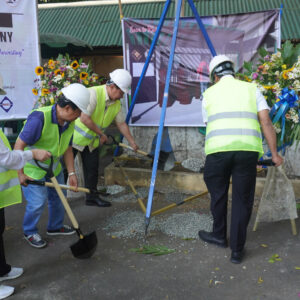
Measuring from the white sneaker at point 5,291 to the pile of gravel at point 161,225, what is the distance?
1234 mm

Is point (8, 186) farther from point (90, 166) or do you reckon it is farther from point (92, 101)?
point (90, 166)

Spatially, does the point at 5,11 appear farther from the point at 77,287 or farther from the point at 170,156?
the point at 77,287

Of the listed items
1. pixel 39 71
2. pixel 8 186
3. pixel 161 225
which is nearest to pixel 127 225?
pixel 161 225

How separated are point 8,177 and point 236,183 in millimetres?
1924

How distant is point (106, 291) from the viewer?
2631 mm

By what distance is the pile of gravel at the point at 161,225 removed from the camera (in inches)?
142

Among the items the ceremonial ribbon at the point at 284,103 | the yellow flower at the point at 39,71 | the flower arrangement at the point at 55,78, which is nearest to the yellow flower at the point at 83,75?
the flower arrangement at the point at 55,78

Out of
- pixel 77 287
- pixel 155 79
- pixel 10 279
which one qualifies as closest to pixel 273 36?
pixel 155 79

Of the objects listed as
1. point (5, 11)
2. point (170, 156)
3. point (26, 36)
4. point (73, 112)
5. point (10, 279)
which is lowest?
point (10, 279)

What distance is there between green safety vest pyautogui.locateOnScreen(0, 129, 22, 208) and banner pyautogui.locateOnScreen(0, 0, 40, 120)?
2.42 meters

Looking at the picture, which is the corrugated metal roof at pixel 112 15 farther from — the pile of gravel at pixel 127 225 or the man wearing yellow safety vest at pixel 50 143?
the man wearing yellow safety vest at pixel 50 143

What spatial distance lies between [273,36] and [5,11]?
389 centimetres

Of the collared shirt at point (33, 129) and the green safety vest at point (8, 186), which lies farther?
the collared shirt at point (33, 129)

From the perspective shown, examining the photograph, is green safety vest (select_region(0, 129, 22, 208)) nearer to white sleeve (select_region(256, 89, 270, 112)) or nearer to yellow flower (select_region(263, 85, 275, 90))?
white sleeve (select_region(256, 89, 270, 112))
